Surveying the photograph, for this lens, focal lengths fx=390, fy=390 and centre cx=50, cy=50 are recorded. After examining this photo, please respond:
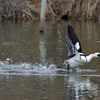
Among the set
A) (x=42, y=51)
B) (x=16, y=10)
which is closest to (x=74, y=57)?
(x=42, y=51)

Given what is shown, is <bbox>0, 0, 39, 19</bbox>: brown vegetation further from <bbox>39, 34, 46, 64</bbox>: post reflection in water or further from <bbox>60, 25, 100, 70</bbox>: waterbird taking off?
<bbox>60, 25, 100, 70</bbox>: waterbird taking off

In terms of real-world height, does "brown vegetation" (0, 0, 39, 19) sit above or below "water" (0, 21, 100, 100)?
above

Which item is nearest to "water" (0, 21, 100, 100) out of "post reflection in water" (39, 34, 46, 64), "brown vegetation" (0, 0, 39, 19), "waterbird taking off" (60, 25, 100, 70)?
"post reflection in water" (39, 34, 46, 64)

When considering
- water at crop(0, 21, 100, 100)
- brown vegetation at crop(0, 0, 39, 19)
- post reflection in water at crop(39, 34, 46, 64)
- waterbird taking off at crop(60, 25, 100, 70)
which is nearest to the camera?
water at crop(0, 21, 100, 100)

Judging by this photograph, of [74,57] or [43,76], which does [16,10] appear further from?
[43,76]

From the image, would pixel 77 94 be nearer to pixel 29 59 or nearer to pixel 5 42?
pixel 29 59

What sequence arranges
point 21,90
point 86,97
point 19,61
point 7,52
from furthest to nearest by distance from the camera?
point 7,52 → point 19,61 → point 21,90 → point 86,97

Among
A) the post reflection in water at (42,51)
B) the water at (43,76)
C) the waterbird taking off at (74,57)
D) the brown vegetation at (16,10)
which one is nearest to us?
the water at (43,76)

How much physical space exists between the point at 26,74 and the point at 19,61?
2.06 metres

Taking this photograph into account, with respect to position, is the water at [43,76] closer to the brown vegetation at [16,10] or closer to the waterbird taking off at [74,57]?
the waterbird taking off at [74,57]

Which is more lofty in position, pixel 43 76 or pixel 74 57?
pixel 74 57

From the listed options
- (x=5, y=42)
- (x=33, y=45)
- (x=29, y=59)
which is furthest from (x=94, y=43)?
(x=29, y=59)

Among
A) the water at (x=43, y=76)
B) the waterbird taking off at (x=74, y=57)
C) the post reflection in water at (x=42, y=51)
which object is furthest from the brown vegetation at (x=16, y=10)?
the waterbird taking off at (x=74, y=57)

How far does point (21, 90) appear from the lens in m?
7.52
